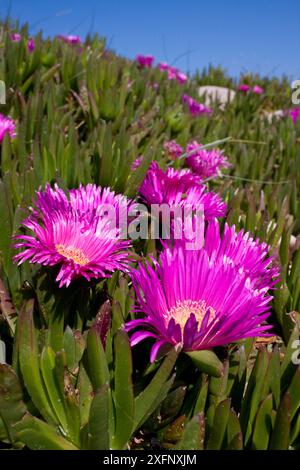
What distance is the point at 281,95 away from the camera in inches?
179

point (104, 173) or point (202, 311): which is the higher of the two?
point (104, 173)

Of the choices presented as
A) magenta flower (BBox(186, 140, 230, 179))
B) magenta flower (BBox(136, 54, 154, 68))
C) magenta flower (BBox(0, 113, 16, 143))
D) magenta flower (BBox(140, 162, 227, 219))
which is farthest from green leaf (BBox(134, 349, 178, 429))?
magenta flower (BBox(136, 54, 154, 68))

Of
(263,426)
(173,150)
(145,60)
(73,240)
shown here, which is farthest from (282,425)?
(145,60)

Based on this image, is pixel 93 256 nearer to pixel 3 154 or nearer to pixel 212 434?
pixel 212 434

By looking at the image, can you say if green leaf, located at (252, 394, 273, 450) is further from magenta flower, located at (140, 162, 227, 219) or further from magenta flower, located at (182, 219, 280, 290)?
magenta flower, located at (140, 162, 227, 219)

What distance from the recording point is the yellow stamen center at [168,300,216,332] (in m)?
0.71

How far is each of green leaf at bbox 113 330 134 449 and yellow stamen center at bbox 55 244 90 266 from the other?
0.53 ft

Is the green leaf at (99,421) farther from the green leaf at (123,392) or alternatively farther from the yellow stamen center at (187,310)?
the yellow stamen center at (187,310)

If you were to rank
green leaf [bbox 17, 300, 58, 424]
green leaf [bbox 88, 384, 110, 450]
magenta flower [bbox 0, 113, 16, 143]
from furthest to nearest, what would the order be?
1. magenta flower [bbox 0, 113, 16, 143]
2. green leaf [bbox 17, 300, 58, 424]
3. green leaf [bbox 88, 384, 110, 450]

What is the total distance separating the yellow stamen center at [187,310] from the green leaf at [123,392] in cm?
12

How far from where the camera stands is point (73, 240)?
30.5 inches

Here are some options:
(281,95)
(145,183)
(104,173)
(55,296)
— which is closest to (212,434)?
(55,296)

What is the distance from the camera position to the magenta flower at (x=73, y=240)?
0.70 meters

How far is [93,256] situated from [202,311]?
18 centimetres
